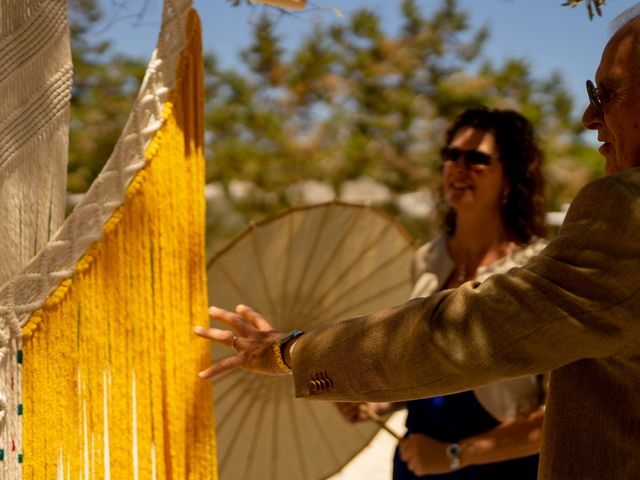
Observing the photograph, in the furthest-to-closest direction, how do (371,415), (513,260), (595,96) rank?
(371,415)
(513,260)
(595,96)

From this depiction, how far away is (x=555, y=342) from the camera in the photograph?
1214mm

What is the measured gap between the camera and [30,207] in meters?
1.47

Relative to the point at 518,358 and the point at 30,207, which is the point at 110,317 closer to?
the point at 30,207

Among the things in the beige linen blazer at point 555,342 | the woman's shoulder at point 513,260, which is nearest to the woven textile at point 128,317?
the beige linen blazer at point 555,342

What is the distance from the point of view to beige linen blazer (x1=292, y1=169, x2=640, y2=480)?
46.7 inches

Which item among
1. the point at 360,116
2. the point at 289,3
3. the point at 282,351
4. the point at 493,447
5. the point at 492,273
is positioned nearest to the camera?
the point at 282,351

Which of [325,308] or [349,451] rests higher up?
[325,308]

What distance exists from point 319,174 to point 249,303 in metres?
7.85

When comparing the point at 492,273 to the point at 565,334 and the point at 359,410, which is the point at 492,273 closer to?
the point at 359,410

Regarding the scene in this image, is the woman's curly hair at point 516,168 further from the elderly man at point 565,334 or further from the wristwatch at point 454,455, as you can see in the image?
the elderly man at point 565,334

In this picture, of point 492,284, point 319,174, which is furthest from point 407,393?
point 319,174

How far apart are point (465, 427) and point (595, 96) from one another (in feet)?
4.57

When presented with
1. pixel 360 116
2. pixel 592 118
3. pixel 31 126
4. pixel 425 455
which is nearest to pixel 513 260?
pixel 425 455

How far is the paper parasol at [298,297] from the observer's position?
2.68 m
